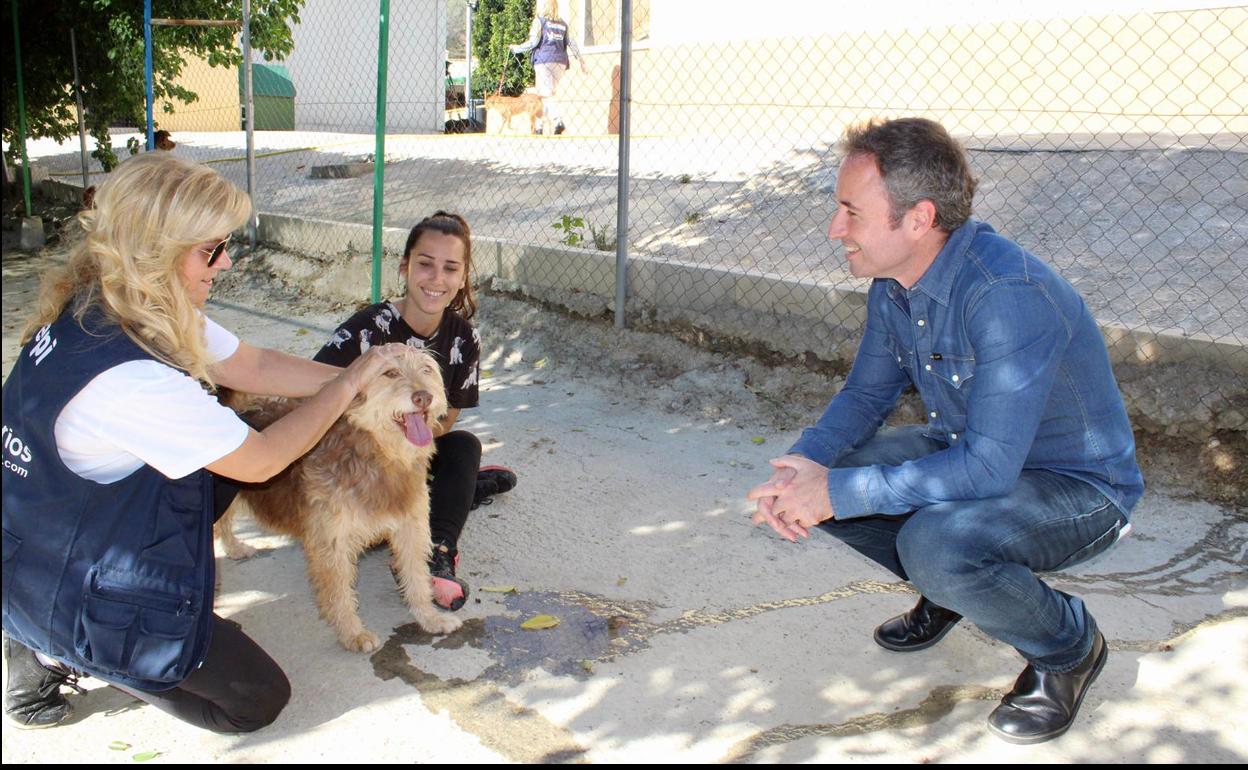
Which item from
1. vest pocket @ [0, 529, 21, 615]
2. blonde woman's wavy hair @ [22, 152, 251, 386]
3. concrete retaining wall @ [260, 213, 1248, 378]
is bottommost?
vest pocket @ [0, 529, 21, 615]

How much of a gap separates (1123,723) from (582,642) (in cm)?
166

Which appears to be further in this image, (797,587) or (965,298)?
(797,587)

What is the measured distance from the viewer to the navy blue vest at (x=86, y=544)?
2.40 m

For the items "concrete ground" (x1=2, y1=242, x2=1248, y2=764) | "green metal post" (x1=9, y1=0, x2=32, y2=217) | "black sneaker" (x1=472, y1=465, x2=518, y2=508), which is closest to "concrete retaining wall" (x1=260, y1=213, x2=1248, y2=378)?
"concrete ground" (x1=2, y1=242, x2=1248, y2=764)

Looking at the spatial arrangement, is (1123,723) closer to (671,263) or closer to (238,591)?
(238,591)

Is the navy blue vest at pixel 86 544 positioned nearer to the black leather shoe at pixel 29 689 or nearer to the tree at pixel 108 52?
the black leather shoe at pixel 29 689

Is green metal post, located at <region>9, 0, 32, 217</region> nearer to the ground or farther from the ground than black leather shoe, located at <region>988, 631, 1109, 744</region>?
farther from the ground

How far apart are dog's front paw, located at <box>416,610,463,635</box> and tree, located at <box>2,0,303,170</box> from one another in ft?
26.4

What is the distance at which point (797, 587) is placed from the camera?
143 inches

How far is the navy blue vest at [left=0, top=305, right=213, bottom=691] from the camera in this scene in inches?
94.3

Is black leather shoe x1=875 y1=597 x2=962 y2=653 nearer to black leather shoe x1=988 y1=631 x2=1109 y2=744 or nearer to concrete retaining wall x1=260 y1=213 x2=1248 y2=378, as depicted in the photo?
black leather shoe x1=988 y1=631 x2=1109 y2=744

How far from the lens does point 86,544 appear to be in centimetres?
246

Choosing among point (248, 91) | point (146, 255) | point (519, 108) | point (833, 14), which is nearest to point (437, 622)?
point (146, 255)

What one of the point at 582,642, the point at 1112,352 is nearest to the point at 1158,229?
the point at 1112,352
